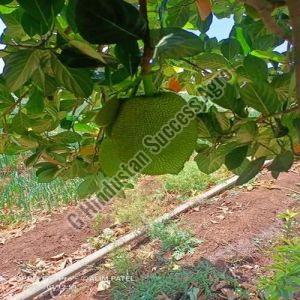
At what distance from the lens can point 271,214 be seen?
252cm

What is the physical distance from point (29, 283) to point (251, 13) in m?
2.03

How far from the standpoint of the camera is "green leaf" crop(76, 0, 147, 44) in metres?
0.27

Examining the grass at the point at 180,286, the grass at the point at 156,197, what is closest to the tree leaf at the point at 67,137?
the grass at the point at 180,286

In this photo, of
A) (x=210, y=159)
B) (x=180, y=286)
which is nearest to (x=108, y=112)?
(x=210, y=159)

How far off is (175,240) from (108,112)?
6.47 ft

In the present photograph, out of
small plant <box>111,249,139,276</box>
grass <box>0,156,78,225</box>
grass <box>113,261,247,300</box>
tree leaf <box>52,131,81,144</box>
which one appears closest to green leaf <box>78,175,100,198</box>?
tree leaf <box>52,131,81,144</box>

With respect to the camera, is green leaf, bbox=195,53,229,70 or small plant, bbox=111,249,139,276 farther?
small plant, bbox=111,249,139,276

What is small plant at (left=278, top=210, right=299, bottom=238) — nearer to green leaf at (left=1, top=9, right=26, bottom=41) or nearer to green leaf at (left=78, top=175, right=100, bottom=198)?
green leaf at (left=78, top=175, right=100, bottom=198)

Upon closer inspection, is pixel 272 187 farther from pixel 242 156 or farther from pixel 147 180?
pixel 242 156

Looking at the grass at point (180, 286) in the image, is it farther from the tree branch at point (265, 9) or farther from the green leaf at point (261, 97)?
the tree branch at point (265, 9)

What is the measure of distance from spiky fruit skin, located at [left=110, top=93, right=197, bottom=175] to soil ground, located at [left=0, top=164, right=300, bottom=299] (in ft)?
5.15

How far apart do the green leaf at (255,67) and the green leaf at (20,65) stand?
0.76ft

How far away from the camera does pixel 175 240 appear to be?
226 centimetres

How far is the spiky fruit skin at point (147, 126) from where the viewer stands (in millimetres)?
354
